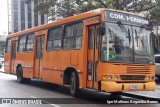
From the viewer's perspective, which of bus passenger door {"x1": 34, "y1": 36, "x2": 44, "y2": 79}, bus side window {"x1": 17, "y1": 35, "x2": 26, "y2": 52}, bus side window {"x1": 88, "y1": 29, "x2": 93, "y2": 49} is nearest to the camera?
bus side window {"x1": 88, "y1": 29, "x2": 93, "y2": 49}

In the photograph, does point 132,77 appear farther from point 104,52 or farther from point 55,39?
point 55,39

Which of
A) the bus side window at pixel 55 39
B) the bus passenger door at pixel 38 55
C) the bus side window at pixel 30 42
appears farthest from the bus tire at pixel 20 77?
the bus side window at pixel 55 39

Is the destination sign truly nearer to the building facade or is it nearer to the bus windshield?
the bus windshield

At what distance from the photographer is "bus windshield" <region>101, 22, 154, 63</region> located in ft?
36.6

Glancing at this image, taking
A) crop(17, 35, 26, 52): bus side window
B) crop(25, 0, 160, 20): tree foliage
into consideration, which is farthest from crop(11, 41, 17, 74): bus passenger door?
crop(25, 0, 160, 20): tree foliage

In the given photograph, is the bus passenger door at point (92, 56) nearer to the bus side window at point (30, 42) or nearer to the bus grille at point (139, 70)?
the bus grille at point (139, 70)

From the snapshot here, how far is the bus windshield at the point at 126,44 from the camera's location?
1115 centimetres

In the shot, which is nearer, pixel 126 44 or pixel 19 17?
pixel 126 44

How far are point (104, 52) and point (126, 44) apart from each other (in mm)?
894

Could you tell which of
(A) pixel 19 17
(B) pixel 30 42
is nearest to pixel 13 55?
(B) pixel 30 42

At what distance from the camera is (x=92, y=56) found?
11945 millimetres

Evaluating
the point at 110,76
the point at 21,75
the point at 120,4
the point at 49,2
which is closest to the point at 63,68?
the point at 110,76

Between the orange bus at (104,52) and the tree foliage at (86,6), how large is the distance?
6130mm

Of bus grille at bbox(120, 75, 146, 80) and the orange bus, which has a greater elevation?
the orange bus
